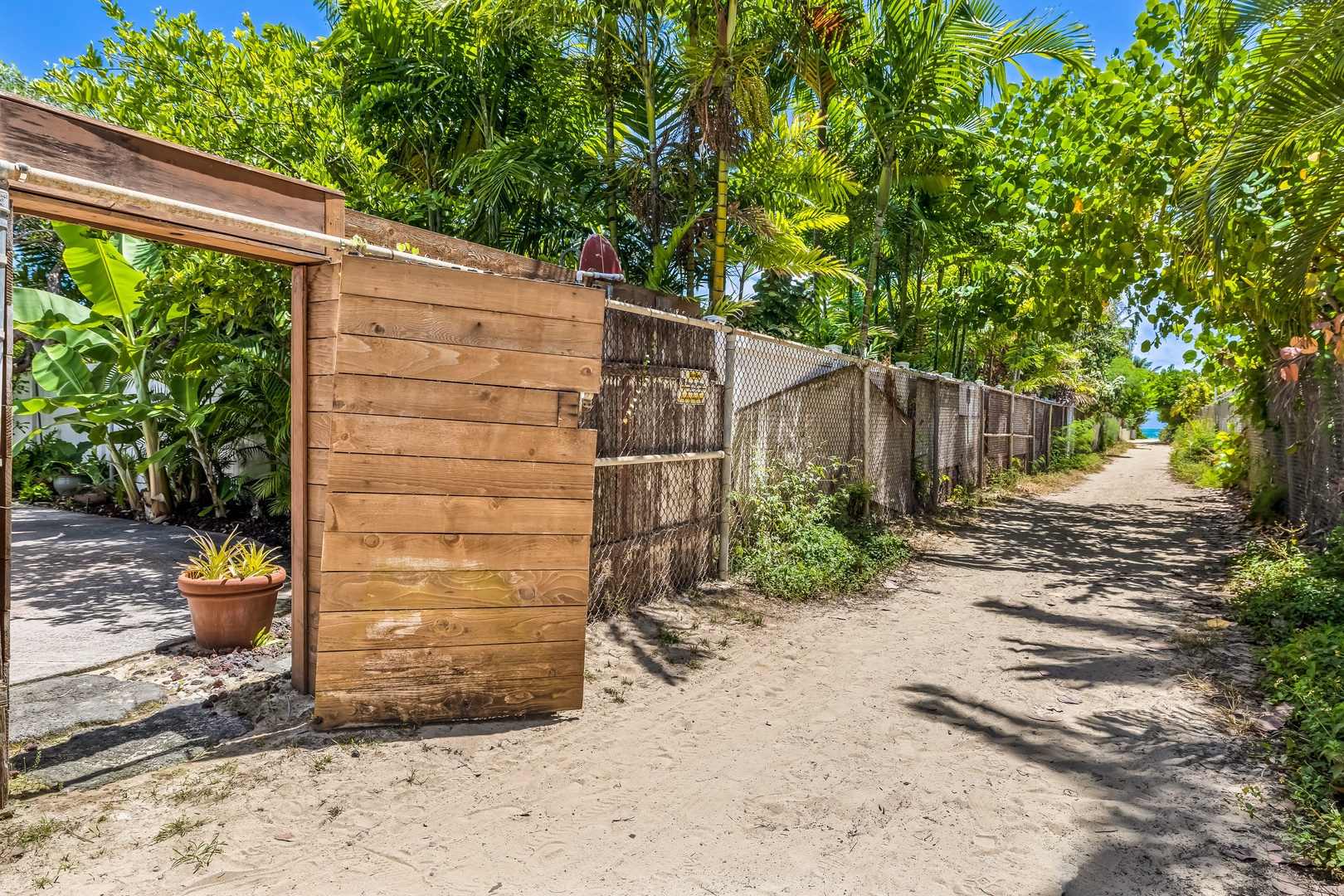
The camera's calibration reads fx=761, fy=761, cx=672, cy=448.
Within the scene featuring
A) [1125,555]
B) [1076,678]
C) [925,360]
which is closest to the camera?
[1076,678]

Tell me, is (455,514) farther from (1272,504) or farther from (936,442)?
(1272,504)

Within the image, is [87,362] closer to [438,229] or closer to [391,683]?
[438,229]

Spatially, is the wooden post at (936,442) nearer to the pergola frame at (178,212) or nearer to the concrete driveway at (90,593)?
the pergola frame at (178,212)

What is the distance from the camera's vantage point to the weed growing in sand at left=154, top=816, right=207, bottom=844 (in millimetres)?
2613

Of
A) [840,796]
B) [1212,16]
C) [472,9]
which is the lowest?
[840,796]

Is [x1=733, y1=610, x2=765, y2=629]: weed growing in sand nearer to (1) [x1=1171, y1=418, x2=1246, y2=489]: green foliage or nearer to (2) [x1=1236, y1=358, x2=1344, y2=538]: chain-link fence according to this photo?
(2) [x1=1236, y1=358, x2=1344, y2=538]: chain-link fence

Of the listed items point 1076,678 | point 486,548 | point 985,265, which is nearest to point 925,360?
point 985,265

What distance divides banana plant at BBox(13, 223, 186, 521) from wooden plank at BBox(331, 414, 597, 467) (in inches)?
174

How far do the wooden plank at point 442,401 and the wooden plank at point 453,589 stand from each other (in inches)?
29.0

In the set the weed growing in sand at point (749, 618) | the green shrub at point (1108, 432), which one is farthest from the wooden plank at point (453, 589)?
the green shrub at point (1108, 432)

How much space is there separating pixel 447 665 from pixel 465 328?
160 cm

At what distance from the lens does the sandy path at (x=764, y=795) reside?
2514mm

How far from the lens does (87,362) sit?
9172mm

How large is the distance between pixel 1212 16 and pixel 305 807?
9052mm
